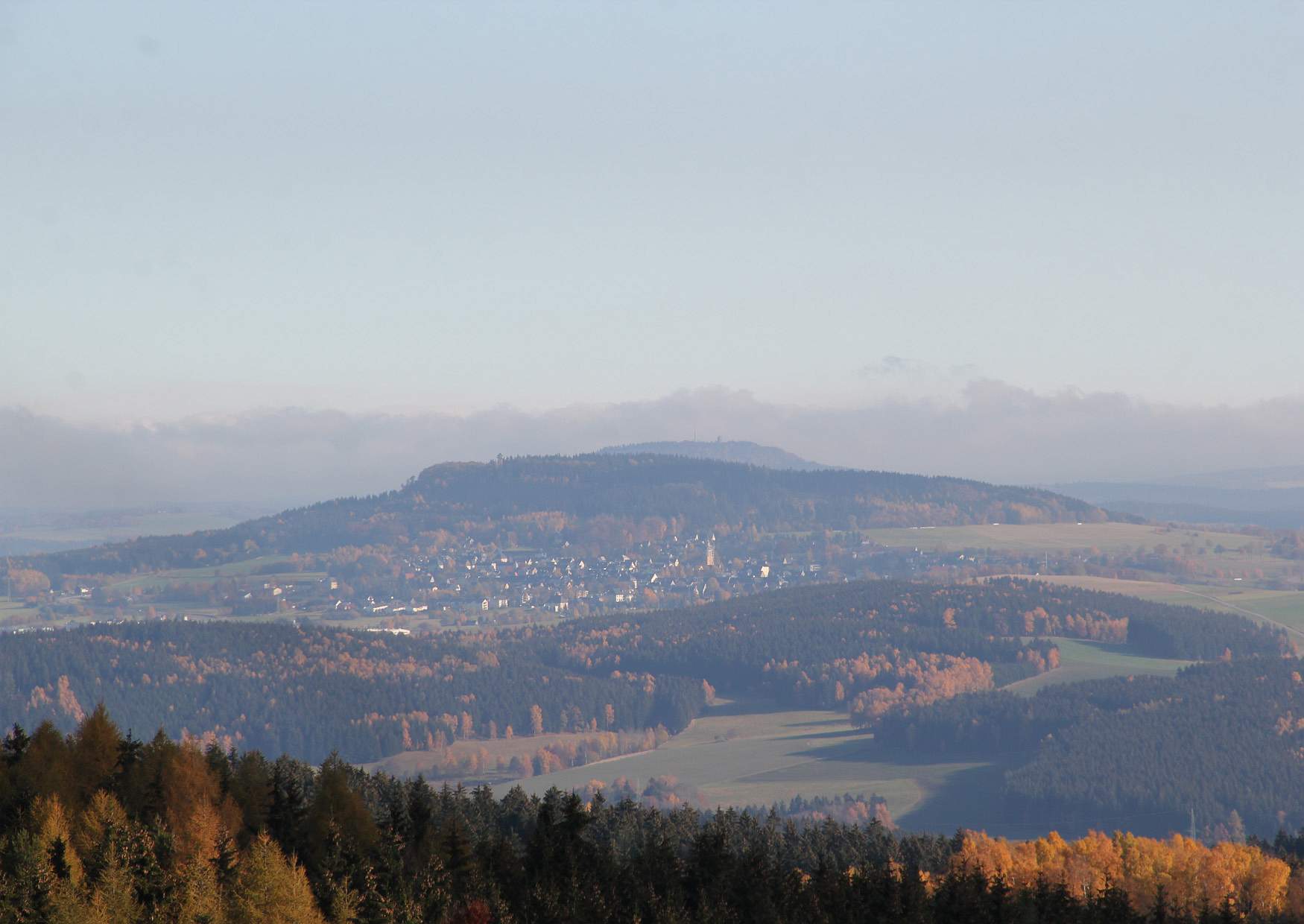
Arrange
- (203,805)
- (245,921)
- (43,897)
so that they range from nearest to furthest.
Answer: (43,897) → (245,921) → (203,805)

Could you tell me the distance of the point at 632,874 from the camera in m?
Result: 83.6

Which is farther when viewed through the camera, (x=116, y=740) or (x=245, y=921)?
(x=116, y=740)

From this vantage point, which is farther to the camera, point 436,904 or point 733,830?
point 733,830

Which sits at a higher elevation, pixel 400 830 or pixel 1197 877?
pixel 400 830

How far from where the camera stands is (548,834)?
3418 inches

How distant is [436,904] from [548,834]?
15215 mm

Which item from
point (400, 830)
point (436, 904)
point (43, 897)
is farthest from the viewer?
point (400, 830)

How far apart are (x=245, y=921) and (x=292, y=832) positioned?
19.4m

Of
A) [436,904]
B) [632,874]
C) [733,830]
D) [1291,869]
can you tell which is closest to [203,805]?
[436,904]

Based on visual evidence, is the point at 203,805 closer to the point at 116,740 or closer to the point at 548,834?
the point at 116,740

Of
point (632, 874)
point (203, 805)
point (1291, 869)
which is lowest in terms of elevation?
point (1291, 869)

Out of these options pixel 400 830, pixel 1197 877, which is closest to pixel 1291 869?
pixel 1197 877

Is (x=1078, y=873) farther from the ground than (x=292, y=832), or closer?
closer

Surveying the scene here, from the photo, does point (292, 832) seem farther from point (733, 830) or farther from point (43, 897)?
point (733, 830)
